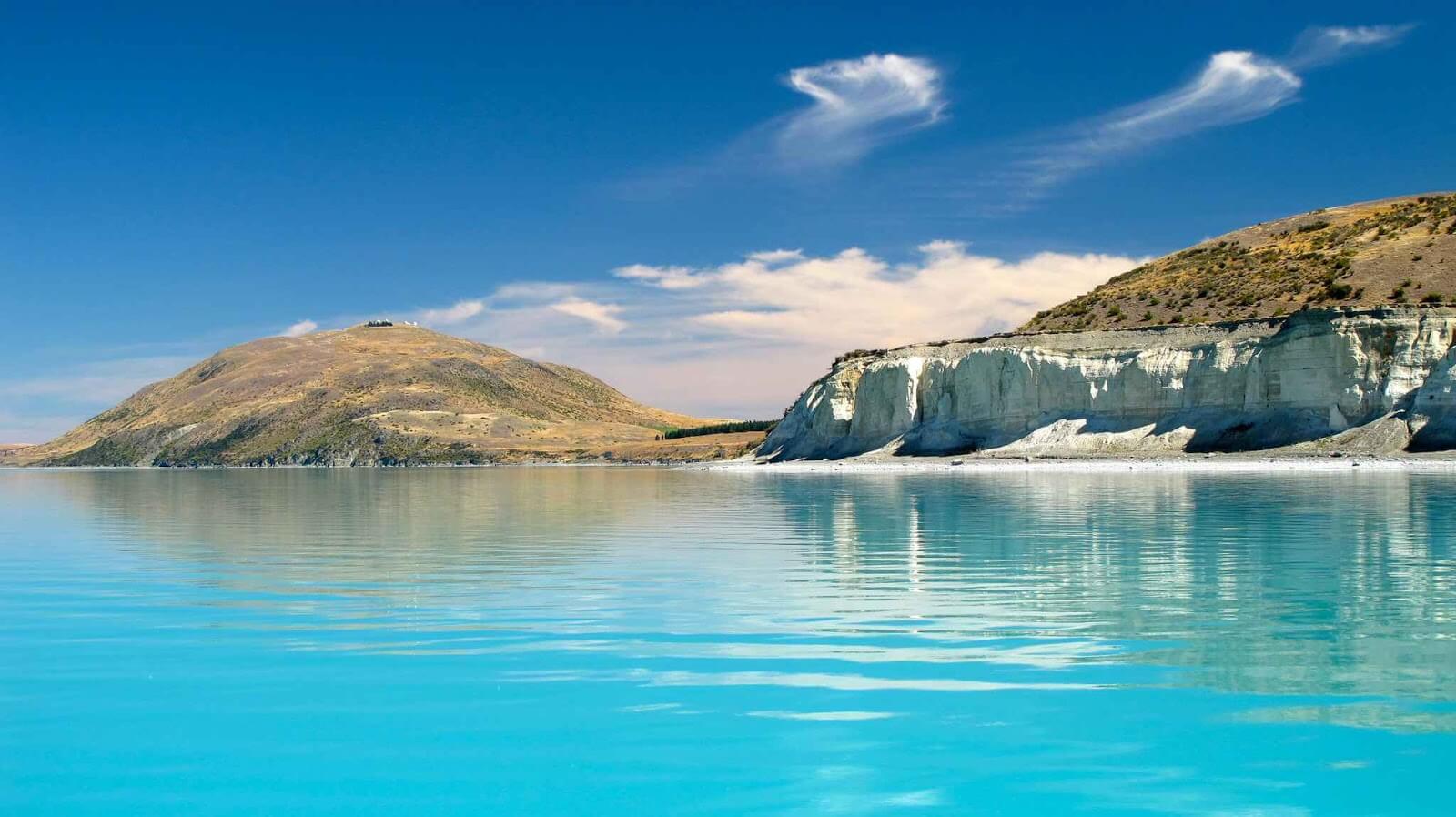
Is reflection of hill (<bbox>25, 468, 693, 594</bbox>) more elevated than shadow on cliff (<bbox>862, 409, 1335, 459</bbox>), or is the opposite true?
shadow on cliff (<bbox>862, 409, 1335, 459</bbox>)

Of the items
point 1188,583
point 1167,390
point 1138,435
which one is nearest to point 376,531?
point 1188,583

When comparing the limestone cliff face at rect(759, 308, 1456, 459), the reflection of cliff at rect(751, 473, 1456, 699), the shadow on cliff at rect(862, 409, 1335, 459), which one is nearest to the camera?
the reflection of cliff at rect(751, 473, 1456, 699)

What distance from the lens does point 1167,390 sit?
6812 cm

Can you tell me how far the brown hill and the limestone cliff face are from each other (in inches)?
250

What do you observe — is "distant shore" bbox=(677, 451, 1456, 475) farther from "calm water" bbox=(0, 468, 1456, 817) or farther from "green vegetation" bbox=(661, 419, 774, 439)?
"green vegetation" bbox=(661, 419, 774, 439)

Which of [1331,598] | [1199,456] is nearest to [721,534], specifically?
[1331,598]

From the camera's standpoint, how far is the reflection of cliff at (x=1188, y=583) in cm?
997

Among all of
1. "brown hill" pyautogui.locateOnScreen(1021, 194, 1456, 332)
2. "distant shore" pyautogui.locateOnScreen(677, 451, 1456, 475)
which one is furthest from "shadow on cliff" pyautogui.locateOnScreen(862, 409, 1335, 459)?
"brown hill" pyautogui.locateOnScreen(1021, 194, 1456, 332)

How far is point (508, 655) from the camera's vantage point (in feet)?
→ 35.2

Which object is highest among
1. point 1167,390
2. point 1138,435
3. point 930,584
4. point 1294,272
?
point 1294,272

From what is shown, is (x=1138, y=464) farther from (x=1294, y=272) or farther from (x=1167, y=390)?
(x=1294, y=272)

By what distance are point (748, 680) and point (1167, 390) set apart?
64.7 metres

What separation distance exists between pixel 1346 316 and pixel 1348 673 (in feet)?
200

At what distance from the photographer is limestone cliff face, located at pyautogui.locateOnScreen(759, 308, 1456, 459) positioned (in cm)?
5988
